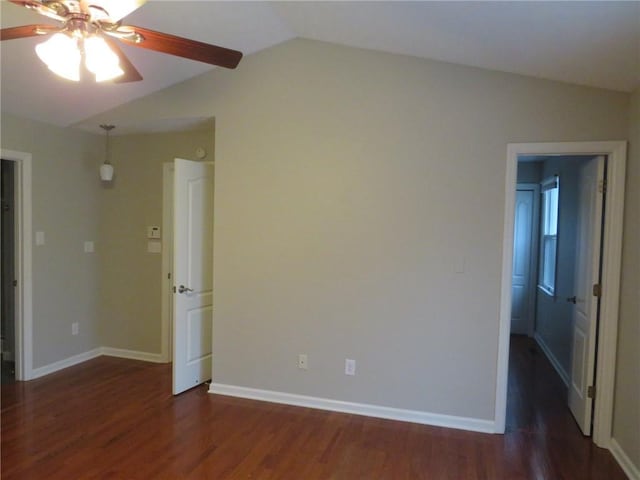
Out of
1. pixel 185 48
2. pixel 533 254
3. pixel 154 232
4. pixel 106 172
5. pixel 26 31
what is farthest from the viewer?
pixel 533 254

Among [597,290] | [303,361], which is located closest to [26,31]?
[303,361]

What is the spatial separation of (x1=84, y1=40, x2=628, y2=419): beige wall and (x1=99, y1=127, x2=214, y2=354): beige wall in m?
0.77

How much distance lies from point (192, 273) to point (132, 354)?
1.51 meters

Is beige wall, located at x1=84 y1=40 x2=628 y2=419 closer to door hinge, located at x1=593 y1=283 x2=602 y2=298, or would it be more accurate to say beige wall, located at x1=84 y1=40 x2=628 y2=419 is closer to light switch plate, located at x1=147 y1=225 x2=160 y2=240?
door hinge, located at x1=593 y1=283 x2=602 y2=298

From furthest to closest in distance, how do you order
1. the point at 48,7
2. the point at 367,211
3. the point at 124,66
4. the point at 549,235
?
the point at 549,235
the point at 367,211
the point at 124,66
the point at 48,7

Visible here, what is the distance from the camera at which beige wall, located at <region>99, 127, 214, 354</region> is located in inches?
166

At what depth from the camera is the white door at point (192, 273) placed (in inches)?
136

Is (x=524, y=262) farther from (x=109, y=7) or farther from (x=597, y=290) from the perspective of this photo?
(x=109, y=7)

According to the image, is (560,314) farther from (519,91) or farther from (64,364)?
(64,364)

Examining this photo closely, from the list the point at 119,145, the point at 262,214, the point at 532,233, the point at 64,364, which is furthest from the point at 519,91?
the point at 64,364

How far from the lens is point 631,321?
100 inches

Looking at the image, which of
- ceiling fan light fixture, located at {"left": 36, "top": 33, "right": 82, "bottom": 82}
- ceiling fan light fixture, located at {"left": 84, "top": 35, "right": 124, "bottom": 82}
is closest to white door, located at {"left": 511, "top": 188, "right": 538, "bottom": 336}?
ceiling fan light fixture, located at {"left": 84, "top": 35, "right": 124, "bottom": 82}

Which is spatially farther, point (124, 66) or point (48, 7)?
point (124, 66)

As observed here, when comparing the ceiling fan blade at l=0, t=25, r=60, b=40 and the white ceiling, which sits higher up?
the white ceiling
